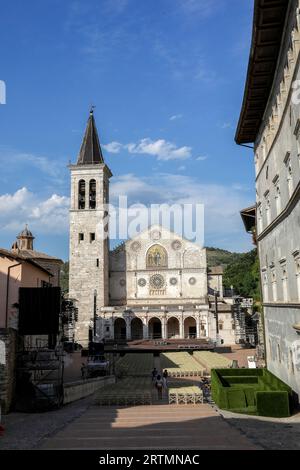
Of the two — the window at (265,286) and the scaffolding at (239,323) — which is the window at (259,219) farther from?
the scaffolding at (239,323)

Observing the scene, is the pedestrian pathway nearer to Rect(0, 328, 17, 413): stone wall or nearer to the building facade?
Rect(0, 328, 17, 413): stone wall

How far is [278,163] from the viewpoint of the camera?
17156 millimetres

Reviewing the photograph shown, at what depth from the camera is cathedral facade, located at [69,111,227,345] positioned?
6009cm

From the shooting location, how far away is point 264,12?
44.6ft

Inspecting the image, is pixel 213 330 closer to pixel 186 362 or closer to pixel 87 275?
pixel 87 275

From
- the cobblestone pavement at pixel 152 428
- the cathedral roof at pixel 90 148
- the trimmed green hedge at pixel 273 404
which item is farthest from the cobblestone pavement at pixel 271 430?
the cathedral roof at pixel 90 148

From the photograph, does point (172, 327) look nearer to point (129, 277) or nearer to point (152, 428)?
point (129, 277)

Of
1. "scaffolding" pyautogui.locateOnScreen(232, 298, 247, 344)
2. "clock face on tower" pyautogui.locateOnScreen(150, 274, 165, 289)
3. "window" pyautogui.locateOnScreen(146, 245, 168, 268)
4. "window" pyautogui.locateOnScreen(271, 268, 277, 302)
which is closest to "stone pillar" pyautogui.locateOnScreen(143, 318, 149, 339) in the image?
"clock face on tower" pyautogui.locateOnScreen(150, 274, 165, 289)

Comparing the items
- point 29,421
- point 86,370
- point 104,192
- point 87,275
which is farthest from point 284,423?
point 104,192

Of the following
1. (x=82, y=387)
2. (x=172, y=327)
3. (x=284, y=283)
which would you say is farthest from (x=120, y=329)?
(x=284, y=283)

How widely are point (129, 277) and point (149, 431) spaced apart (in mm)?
51753

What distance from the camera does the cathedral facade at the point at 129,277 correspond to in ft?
197

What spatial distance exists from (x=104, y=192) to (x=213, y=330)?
2512cm

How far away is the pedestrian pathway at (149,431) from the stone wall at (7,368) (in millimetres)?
3283
